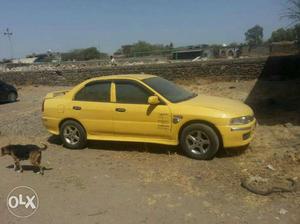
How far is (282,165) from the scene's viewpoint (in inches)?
275

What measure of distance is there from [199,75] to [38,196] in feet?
55.5

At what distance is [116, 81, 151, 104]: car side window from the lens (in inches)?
322

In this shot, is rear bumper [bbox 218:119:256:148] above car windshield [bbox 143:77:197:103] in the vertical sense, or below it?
below

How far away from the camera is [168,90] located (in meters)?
Result: 8.45

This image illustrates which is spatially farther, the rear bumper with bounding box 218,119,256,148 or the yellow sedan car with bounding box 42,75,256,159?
the yellow sedan car with bounding box 42,75,256,159

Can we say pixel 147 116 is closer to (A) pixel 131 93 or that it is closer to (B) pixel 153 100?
(B) pixel 153 100

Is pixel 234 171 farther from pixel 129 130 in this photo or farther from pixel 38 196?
pixel 38 196

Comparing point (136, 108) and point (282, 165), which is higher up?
point (136, 108)

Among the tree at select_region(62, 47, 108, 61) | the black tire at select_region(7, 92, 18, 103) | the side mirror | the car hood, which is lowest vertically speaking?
the tree at select_region(62, 47, 108, 61)

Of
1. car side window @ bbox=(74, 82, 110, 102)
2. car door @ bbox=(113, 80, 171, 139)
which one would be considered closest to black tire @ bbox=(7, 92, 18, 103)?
car side window @ bbox=(74, 82, 110, 102)

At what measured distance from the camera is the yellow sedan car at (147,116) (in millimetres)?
7484

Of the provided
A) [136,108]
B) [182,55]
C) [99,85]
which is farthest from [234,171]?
[182,55]

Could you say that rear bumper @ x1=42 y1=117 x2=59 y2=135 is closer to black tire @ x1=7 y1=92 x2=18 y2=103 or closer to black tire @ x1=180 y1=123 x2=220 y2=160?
black tire @ x1=180 y1=123 x2=220 y2=160

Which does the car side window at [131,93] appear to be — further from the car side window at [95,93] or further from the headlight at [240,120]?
the headlight at [240,120]
